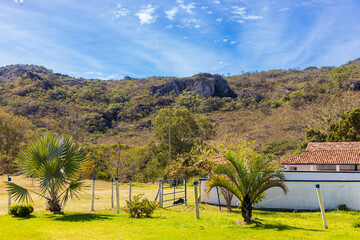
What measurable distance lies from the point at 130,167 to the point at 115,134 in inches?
1106

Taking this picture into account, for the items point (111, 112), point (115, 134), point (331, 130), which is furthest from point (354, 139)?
point (111, 112)

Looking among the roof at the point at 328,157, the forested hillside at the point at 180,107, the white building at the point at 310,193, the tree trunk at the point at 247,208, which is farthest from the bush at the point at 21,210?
the forested hillside at the point at 180,107

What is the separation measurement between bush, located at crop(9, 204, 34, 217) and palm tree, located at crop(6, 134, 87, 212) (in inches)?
10.2

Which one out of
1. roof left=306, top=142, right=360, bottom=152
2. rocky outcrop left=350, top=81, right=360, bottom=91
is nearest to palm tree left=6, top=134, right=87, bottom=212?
roof left=306, top=142, right=360, bottom=152

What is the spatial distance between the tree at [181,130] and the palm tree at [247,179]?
27215 millimetres

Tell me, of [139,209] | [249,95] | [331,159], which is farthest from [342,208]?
[249,95]

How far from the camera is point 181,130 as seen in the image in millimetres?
37750

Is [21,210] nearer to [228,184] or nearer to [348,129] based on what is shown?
[228,184]

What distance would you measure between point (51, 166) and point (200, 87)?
80.6 metres

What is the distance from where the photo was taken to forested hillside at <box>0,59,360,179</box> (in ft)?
142

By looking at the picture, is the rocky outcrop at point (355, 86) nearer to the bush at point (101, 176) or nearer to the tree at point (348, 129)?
the tree at point (348, 129)

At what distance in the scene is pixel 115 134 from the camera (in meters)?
62.9

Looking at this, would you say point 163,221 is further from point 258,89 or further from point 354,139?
point 258,89

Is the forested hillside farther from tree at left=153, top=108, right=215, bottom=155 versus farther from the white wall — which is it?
the white wall
